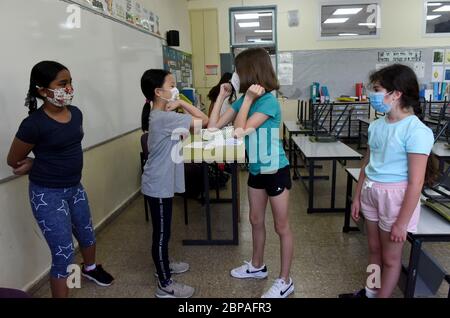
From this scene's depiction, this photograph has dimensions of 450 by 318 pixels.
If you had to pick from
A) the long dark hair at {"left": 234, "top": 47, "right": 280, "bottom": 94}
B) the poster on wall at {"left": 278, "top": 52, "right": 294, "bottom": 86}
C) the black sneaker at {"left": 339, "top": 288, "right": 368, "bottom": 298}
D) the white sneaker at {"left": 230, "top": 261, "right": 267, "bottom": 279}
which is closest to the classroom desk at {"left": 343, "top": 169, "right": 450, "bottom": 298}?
the black sneaker at {"left": 339, "top": 288, "right": 368, "bottom": 298}

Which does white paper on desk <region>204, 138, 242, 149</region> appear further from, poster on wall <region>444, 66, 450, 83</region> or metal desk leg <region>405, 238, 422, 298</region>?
poster on wall <region>444, 66, 450, 83</region>

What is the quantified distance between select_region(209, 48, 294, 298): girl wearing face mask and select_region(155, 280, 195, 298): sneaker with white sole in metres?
0.46

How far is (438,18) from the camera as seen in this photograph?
6652 mm

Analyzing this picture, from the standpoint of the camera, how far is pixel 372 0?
259 inches

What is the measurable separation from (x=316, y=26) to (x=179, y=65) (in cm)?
288

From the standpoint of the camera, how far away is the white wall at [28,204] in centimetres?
195

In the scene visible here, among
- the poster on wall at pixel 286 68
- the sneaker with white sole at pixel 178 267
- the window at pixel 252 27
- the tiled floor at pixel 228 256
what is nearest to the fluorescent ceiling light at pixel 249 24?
the window at pixel 252 27

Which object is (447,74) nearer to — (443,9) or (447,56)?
(447,56)

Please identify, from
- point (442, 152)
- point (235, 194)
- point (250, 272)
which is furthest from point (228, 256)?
point (442, 152)

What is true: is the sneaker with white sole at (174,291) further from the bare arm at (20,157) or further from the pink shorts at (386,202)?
the pink shorts at (386,202)

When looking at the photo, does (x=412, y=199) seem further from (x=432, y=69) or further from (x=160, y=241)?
(x=432, y=69)

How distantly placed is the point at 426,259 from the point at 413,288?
29 cm

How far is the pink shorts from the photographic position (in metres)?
1.54

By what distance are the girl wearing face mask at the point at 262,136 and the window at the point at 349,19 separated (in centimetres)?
560
